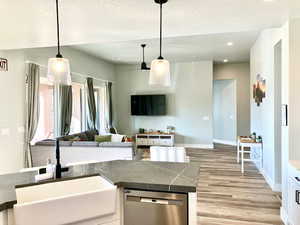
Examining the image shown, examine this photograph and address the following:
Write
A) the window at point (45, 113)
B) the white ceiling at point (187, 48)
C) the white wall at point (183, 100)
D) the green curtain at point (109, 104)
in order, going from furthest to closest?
the white wall at point (183, 100), the green curtain at point (109, 104), the white ceiling at point (187, 48), the window at point (45, 113)

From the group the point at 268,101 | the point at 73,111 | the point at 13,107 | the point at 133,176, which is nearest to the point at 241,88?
the point at 268,101

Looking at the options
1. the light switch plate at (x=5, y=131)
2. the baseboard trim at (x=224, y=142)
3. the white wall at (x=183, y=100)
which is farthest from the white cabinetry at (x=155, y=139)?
the light switch plate at (x=5, y=131)

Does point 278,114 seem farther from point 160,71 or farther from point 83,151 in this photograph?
point 83,151

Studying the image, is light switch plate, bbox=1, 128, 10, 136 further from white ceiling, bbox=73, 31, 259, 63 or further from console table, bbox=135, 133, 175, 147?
console table, bbox=135, 133, 175, 147

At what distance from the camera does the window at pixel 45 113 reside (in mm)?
5402

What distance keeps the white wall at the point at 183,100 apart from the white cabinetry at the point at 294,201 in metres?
5.94

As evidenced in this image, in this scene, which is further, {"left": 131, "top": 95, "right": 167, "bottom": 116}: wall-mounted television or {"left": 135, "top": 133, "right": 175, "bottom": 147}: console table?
{"left": 131, "top": 95, "right": 167, "bottom": 116}: wall-mounted television

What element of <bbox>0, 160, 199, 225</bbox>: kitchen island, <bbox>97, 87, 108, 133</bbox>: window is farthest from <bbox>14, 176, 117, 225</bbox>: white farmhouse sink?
<bbox>97, 87, 108, 133</bbox>: window

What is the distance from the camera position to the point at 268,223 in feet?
9.95

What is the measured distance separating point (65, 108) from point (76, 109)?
94 centimetres

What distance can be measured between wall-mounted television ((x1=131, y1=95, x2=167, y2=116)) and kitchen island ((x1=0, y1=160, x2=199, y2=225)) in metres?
6.36

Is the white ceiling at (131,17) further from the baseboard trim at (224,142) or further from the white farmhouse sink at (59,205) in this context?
the baseboard trim at (224,142)

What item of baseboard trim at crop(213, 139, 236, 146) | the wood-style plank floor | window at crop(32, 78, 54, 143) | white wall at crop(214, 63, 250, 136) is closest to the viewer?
the wood-style plank floor

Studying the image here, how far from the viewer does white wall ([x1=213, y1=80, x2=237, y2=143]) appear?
9.30 metres
